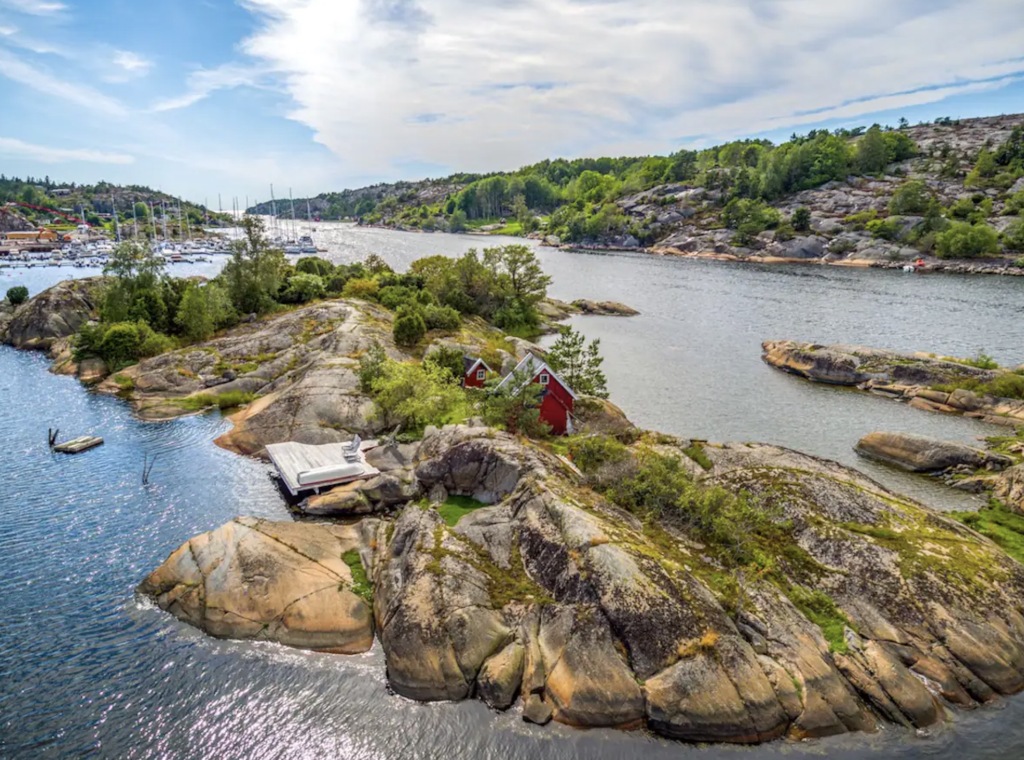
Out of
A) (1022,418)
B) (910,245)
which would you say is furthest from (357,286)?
(910,245)

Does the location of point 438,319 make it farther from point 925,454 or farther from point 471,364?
point 925,454

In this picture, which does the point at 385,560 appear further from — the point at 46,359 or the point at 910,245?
the point at 910,245

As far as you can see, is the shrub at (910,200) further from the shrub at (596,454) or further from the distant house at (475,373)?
the shrub at (596,454)

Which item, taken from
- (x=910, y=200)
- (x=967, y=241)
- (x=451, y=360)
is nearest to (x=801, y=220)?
(x=910, y=200)

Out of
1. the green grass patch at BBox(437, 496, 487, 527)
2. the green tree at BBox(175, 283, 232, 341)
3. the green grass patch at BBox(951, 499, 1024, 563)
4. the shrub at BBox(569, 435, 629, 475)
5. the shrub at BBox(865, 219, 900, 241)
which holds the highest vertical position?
the shrub at BBox(865, 219, 900, 241)

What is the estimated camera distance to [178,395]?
4825 cm

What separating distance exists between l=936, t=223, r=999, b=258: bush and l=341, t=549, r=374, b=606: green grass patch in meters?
160

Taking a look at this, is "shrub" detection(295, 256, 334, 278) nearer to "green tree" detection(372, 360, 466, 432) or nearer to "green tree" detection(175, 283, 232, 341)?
"green tree" detection(175, 283, 232, 341)

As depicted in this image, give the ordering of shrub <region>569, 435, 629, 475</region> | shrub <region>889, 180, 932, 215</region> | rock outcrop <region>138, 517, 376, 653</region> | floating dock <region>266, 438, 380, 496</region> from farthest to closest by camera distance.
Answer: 1. shrub <region>889, 180, 932, 215</region>
2. floating dock <region>266, 438, 380, 496</region>
3. shrub <region>569, 435, 629, 475</region>
4. rock outcrop <region>138, 517, 376, 653</region>

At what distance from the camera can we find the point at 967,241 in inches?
5079

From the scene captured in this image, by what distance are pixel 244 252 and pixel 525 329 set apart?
38.2 metres

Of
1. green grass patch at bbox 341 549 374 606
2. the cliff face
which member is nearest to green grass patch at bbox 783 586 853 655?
the cliff face

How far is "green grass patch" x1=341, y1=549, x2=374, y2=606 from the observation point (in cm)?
2312

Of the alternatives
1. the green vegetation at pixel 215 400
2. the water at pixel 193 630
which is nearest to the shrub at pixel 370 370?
the water at pixel 193 630
